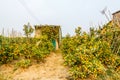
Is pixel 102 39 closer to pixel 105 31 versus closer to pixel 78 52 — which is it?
pixel 105 31

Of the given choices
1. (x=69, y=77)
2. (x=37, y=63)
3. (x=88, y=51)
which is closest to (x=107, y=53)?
(x=88, y=51)

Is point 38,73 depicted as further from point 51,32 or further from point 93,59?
point 51,32

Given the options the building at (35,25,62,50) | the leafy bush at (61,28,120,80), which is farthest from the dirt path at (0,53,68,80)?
the building at (35,25,62,50)

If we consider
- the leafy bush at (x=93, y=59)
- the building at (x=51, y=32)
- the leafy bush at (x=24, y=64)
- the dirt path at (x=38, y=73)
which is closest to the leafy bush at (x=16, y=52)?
the dirt path at (x=38, y=73)

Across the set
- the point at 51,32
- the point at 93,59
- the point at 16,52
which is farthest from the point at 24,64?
the point at 51,32

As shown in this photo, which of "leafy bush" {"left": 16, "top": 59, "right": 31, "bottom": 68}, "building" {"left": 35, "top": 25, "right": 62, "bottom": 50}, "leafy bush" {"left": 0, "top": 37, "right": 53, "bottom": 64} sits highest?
"building" {"left": 35, "top": 25, "right": 62, "bottom": 50}

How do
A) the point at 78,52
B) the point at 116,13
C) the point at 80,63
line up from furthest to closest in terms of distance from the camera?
1. the point at 116,13
2. the point at 78,52
3. the point at 80,63

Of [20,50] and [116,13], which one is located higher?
[116,13]

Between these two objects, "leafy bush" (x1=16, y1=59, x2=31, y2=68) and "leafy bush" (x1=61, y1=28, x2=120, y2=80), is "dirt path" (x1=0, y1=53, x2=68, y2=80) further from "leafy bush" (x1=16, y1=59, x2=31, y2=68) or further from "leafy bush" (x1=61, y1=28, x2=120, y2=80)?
"leafy bush" (x1=61, y1=28, x2=120, y2=80)

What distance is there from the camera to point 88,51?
8703 millimetres

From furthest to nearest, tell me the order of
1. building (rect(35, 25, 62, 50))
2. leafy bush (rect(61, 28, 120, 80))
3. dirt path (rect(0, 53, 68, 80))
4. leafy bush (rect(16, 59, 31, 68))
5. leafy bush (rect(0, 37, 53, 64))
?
building (rect(35, 25, 62, 50)) → leafy bush (rect(0, 37, 53, 64)) → leafy bush (rect(16, 59, 31, 68)) → dirt path (rect(0, 53, 68, 80)) → leafy bush (rect(61, 28, 120, 80))

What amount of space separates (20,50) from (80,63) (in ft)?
13.4

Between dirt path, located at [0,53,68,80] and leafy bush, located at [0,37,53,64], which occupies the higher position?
leafy bush, located at [0,37,53,64]

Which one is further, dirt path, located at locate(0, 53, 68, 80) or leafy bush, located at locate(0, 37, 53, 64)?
leafy bush, located at locate(0, 37, 53, 64)
